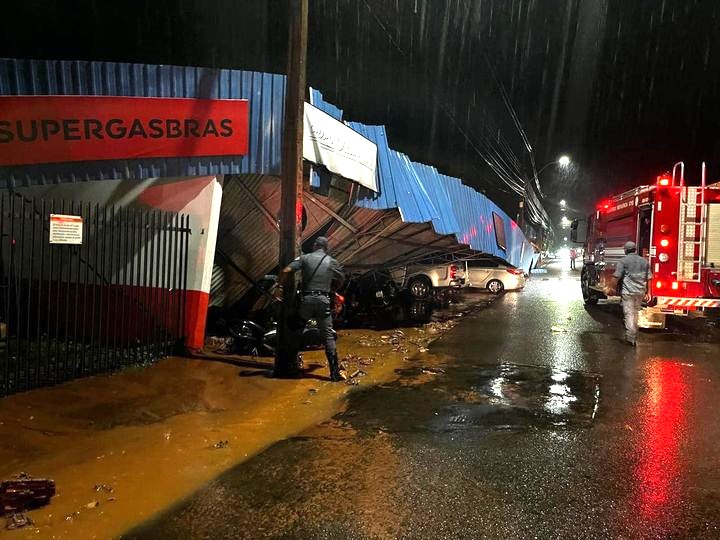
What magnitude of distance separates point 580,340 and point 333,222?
17.5ft

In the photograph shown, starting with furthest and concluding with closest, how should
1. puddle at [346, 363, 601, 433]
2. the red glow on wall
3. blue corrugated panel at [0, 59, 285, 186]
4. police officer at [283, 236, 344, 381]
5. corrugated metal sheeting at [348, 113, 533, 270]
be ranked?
1. corrugated metal sheeting at [348, 113, 533, 270]
2. the red glow on wall
3. blue corrugated panel at [0, 59, 285, 186]
4. police officer at [283, 236, 344, 381]
5. puddle at [346, 363, 601, 433]

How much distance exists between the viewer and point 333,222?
439 inches

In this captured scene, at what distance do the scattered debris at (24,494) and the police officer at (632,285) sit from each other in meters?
9.49

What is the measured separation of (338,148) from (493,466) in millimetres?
5775

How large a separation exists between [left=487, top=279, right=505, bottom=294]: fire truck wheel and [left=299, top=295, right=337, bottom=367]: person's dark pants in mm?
16019

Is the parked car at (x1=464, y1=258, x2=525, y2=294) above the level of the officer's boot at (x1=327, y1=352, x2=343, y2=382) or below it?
above

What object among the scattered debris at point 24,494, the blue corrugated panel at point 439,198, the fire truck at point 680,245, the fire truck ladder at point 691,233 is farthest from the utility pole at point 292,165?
the fire truck ladder at point 691,233

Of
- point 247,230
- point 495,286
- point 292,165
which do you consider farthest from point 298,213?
point 495,286

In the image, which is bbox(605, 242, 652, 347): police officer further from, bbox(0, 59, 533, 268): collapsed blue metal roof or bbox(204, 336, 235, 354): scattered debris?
bbox(204, 336, 235, 354): scattered debris

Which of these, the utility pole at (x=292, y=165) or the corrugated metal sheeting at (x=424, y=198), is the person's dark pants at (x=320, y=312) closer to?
the utility pole at (x=292, y=165)

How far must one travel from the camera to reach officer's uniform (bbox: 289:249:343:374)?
6.93m

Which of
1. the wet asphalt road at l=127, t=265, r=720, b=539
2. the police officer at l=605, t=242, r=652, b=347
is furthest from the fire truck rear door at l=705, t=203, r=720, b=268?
the wet asphalt road at l=127, t=265, r=720, b=539

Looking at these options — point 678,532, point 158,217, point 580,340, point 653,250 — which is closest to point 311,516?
point 678,532

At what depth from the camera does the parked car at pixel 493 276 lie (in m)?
22.0
